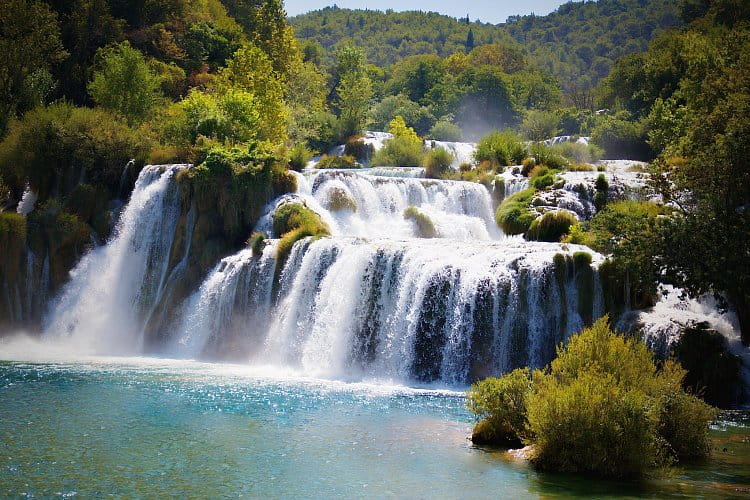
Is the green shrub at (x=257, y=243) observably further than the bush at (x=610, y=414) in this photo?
Yes

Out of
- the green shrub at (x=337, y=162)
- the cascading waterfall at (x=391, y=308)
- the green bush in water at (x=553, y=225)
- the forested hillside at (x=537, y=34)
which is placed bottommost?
the cascading waterfall at (x=391, y=308)

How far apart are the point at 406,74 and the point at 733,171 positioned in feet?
281

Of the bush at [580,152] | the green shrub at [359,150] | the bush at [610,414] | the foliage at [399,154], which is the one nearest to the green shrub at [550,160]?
the bush at [580,152]

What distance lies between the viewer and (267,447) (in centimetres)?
1402

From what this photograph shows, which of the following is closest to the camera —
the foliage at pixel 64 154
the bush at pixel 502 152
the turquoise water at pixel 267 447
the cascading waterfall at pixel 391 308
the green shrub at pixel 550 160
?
the turquoise water at pixel 267 447

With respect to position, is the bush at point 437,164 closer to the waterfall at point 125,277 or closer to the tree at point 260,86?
the tree at point 260,86

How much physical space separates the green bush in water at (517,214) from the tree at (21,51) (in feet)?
86.5

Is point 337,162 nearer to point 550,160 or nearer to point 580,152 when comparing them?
point 580,152

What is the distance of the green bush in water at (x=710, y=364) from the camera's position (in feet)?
60.7

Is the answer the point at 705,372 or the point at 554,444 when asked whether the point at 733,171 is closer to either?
the point at 705,372

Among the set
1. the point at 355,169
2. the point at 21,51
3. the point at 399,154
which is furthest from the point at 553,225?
the point at 21,51

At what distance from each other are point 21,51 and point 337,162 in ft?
58.2

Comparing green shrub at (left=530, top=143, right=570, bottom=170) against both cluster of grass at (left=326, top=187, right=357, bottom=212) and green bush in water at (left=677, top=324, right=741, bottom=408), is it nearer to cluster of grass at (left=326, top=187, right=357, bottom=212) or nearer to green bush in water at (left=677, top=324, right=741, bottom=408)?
cluster of grass at (left=326, top=187, right=357, bottom=212)

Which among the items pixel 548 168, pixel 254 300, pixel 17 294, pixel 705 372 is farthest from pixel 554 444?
pixel 17 294
